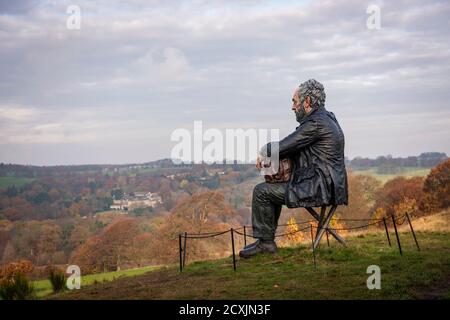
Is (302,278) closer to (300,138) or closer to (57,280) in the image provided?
(300,138)

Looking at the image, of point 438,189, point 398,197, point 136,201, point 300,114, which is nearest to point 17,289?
point 300,114

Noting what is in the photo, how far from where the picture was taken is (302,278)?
795cm

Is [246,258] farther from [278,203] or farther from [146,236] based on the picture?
[146,236]

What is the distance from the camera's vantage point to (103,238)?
32.0 metres

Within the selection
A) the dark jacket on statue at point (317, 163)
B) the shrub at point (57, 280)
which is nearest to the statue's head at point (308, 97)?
the dark jacket on statue at point (317, 163)

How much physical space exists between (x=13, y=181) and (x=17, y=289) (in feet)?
167

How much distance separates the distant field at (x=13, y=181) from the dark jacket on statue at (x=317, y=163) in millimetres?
49423

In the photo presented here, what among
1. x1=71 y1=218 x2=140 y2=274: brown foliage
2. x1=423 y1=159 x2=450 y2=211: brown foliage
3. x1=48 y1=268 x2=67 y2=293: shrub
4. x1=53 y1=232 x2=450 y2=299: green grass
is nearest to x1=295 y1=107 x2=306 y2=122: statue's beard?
x1=53 y1=232 x2=450 y2=299: green grass

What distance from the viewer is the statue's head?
970 centimetres

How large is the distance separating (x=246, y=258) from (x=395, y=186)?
41.1 metres

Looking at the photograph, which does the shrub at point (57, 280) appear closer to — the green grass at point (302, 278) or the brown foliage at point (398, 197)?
the green grass at point (302, 278)

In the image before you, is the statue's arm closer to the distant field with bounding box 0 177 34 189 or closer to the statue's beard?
the statue's beard
